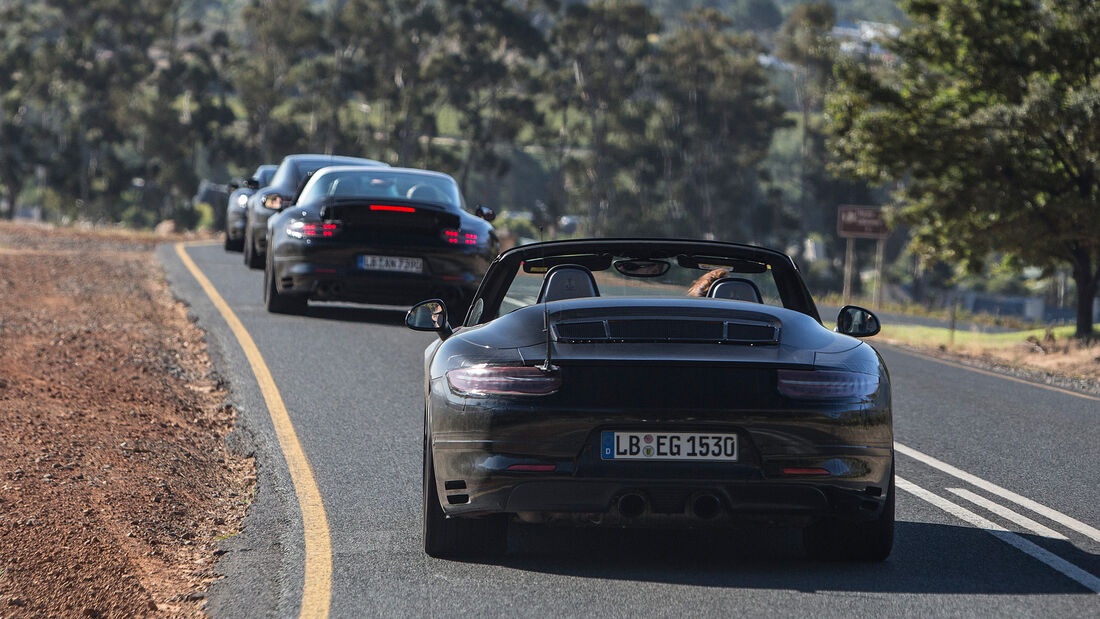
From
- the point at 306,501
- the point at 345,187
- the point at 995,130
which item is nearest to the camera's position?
the point at 306,501

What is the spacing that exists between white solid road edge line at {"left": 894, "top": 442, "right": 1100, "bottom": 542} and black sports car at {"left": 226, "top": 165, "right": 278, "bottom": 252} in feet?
48.0

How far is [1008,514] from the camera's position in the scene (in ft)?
23.5

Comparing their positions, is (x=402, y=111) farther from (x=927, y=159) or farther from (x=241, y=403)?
(x=241, y=403)

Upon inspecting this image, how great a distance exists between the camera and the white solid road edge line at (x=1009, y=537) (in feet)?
18.9

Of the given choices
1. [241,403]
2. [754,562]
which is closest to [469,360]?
[754,562]

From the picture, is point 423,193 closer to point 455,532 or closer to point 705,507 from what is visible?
point 455,532

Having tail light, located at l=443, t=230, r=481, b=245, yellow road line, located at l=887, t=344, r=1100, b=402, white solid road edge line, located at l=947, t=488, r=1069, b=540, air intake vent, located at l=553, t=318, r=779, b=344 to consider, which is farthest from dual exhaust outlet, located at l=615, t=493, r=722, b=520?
yellow road line, located at l=887, t=344, r=1100, b=402

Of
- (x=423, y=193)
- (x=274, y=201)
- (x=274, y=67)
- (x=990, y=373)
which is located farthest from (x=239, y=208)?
(x=274, y=67)

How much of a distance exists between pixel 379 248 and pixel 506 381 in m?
8.80

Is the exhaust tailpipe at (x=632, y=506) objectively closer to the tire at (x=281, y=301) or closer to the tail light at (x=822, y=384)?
the tail light at (x=822, y=384)

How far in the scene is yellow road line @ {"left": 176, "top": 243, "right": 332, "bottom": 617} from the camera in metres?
5.40

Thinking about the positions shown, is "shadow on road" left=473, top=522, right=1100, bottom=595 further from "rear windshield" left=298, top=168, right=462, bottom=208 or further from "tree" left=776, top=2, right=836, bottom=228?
"tree" left=776, top=2, right=836, bottom=228

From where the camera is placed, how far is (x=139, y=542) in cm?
634

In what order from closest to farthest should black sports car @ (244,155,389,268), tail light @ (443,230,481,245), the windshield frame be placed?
1. the windshield frame
2. tail light @ (443,230,481,245)
3. black sports car @ (244,155,389,268)
